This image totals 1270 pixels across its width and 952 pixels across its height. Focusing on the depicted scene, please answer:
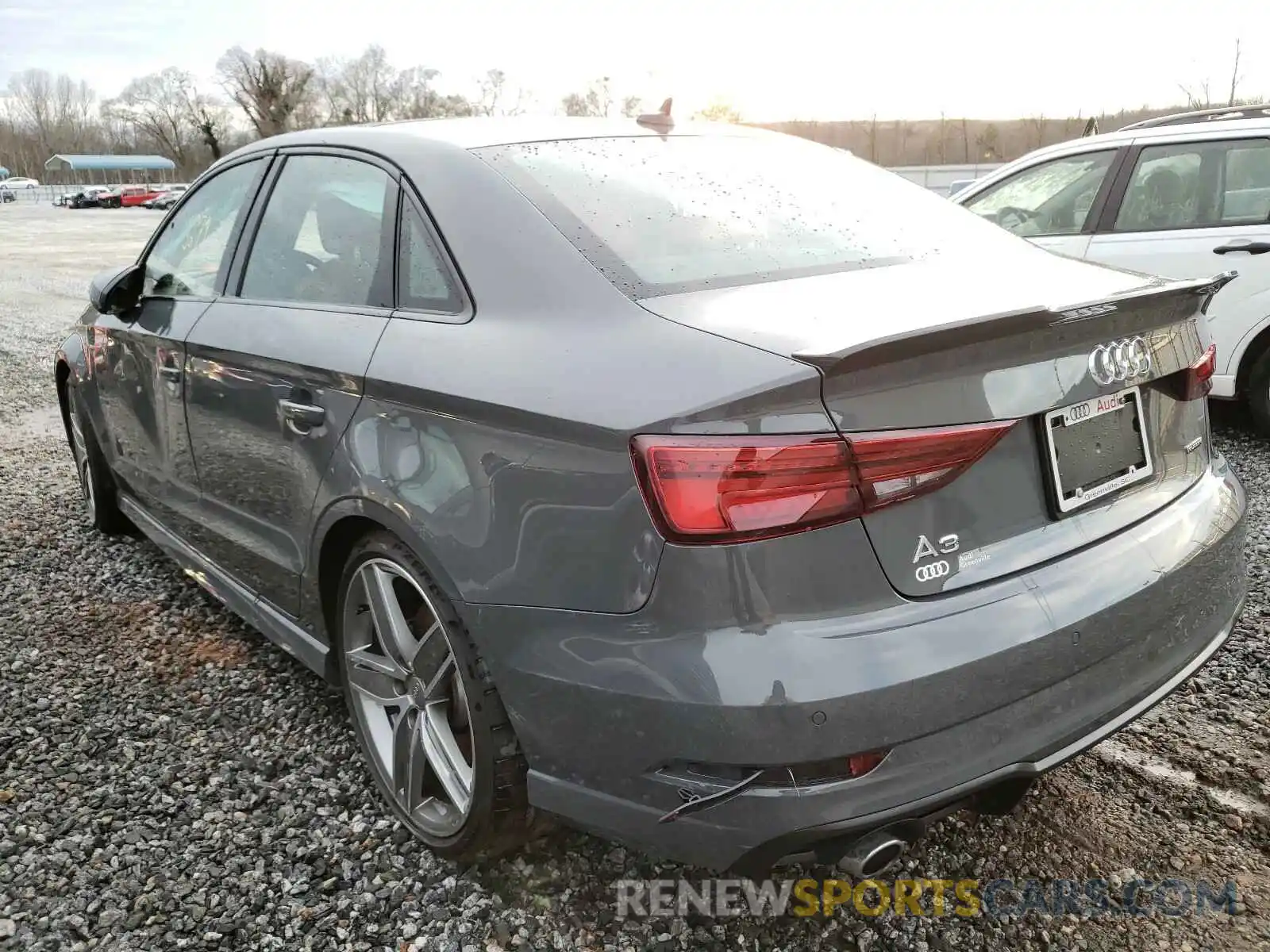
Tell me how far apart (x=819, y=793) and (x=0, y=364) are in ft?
33.2

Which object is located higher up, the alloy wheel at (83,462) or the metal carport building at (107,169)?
the metal carport building at (107,169)

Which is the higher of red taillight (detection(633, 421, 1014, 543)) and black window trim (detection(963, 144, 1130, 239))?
black window trim (detection(963, 144, 1130, 239))

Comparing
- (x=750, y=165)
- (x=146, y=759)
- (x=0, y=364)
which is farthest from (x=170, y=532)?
(x=0, y=364)

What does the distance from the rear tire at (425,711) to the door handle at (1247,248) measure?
4498 mm

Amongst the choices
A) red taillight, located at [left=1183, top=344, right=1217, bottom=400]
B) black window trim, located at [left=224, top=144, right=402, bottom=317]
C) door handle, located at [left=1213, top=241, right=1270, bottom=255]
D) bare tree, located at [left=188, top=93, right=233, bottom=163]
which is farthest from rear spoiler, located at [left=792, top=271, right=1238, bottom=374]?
bare tree, located at [left=188, top=93, right=233, bottom=163]

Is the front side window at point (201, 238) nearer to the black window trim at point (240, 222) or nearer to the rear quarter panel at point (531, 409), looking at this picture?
the black window trim at point (240, 222)

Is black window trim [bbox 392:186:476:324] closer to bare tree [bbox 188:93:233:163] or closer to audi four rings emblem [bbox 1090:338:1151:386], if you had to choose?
audi four rings emblem [bbox 1090:338:1151:386]

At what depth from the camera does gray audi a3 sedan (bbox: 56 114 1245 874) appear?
159 cm

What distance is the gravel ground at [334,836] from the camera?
6.92 ft

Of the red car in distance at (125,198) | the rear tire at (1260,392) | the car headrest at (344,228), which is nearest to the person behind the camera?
the car headrest at (344,228)

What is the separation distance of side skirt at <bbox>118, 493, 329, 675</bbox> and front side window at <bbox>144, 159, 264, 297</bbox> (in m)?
0.84

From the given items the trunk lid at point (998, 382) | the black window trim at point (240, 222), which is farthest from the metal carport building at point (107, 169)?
the trunk lid at point (998, 382)

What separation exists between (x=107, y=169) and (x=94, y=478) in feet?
393

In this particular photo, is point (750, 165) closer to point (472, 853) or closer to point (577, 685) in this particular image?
point (577, 685)
